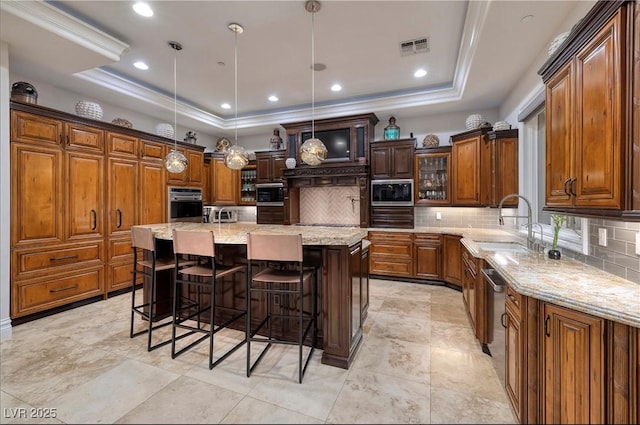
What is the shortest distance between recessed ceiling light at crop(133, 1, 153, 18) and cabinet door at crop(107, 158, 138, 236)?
2214 millimetres

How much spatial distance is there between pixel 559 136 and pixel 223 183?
19.0ft

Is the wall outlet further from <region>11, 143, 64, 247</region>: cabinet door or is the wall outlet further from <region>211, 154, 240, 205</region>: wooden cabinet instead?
<region>211, 154, 240, 205</region>: wooden cabinet

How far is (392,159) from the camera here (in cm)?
505

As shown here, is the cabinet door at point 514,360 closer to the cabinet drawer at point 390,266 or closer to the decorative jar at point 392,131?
the cabinet drawer at point 390,266

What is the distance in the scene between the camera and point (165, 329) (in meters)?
3.04

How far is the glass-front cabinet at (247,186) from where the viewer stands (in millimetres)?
6375

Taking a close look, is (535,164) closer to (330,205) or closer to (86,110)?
(330,205)

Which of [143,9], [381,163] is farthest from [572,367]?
[143,9]

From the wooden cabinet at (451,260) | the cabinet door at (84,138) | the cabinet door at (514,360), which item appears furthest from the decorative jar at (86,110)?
the wooden cabinet at (451,260)

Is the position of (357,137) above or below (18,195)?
above

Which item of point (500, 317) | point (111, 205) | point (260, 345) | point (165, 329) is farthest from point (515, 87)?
point (111, 205)

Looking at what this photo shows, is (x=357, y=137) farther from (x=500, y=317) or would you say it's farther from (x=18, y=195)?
(x=18, y=195)

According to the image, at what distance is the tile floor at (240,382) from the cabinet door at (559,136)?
1.46 metres

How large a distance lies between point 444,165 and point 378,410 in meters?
4.06
